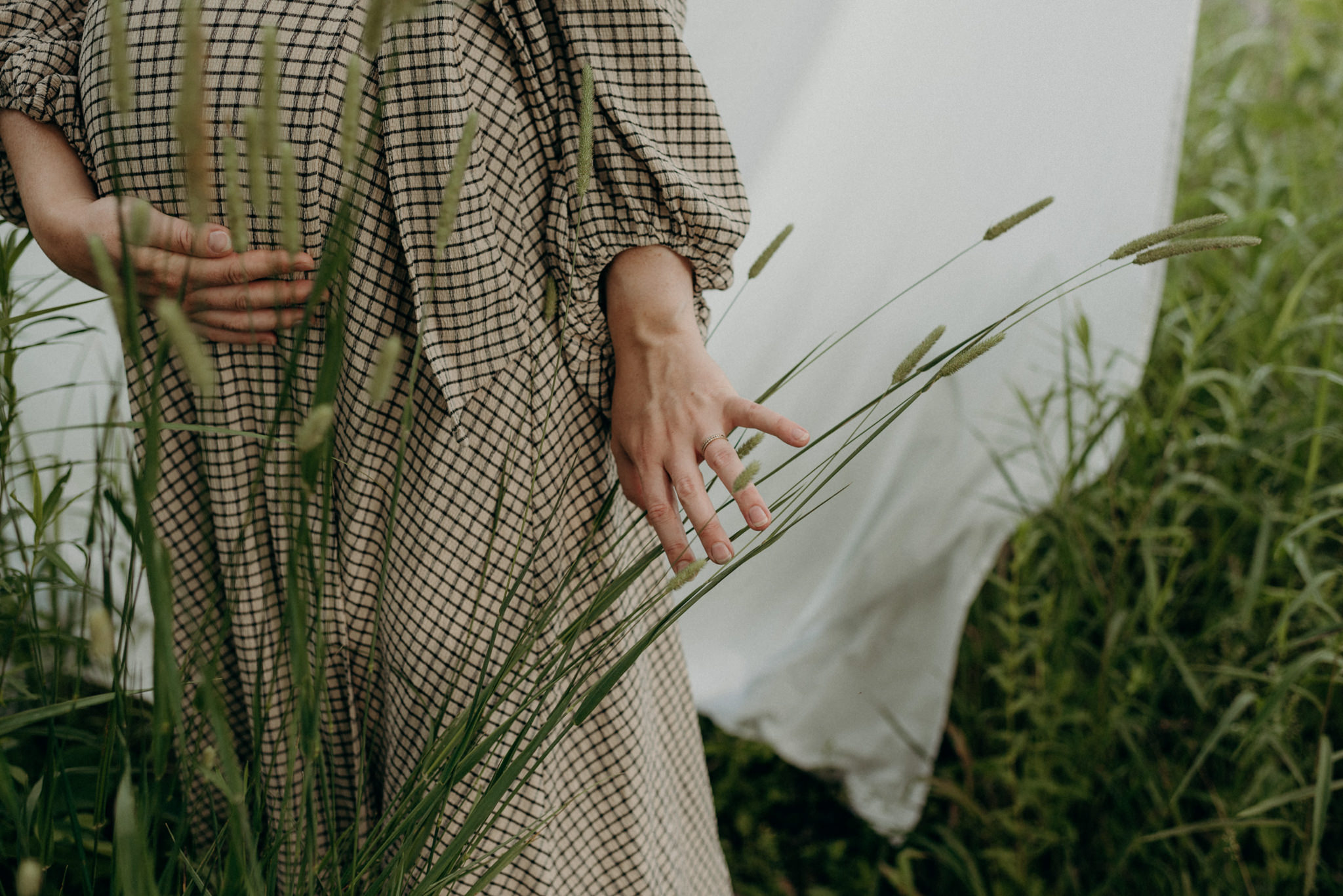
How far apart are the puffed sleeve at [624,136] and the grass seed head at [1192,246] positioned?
0.29 m

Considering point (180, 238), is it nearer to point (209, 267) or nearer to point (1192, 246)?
point (209, 267)

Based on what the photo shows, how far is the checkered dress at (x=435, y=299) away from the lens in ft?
1.93

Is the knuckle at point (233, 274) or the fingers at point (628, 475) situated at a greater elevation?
the knuckle at point (233, 274)

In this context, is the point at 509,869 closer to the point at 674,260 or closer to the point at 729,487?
the point at 729,487

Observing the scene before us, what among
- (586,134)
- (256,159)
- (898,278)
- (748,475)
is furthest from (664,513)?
(898,278)

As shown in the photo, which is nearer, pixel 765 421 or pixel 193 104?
pixel 193 104

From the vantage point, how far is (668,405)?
2.03ft

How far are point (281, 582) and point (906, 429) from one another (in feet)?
3.03

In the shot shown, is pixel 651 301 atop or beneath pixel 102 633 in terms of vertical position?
atop

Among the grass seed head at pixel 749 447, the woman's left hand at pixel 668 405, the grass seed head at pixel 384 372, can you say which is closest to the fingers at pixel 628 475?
the woman's left hand at pixel 668 405

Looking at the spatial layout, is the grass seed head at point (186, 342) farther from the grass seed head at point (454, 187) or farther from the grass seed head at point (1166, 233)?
the grass seed head at point (1166, 233)

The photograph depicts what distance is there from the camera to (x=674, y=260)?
650mm

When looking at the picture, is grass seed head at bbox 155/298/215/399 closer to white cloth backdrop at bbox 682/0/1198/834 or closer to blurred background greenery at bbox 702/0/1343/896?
blurred background greenery at bbox 702/0/1343/896

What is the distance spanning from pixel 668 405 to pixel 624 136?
196 mm
